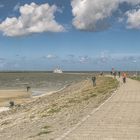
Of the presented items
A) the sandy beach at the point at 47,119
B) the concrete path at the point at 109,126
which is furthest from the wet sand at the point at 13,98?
the concrete path at the point at 109,126

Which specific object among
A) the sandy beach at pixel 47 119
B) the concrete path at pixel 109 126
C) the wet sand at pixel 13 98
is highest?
the concrete path at pixel 109 126

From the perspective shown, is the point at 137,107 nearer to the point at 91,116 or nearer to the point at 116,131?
the point at 91,116

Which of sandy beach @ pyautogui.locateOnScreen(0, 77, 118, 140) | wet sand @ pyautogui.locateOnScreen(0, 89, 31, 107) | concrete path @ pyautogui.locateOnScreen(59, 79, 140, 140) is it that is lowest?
→ wet sand @ pyautogui.locateOnScreen(0, 89, 31, 107)

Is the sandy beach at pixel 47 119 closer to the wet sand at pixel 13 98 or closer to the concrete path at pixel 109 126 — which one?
the concrete path at pixel 109 126

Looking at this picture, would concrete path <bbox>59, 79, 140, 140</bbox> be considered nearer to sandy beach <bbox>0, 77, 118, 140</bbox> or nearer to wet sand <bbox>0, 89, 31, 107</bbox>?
sandy beach <bbox>0, 77, 118, 140</bbox>

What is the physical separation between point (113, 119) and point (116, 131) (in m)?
3.23

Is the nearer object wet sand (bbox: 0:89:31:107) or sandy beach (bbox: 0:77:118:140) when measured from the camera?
sandy beach (bbox: 0:77:118:140)

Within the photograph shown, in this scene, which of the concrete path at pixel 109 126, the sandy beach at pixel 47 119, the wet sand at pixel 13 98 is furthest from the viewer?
the wet sand at pixel 13 98

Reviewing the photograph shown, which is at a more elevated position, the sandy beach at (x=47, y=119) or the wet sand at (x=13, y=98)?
the sandy beach at (x=47, y=119)

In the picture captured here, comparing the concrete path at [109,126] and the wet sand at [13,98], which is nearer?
the concrete path at [109,126]

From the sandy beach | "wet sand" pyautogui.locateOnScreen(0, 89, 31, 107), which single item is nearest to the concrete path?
the sandy beach

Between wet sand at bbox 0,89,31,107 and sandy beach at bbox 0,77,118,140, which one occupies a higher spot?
sandy beach at bbox 0,77,118,140

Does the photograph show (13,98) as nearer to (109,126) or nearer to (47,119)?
(47,119)

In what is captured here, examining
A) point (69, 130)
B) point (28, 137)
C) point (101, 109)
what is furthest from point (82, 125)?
point (101, 109)
